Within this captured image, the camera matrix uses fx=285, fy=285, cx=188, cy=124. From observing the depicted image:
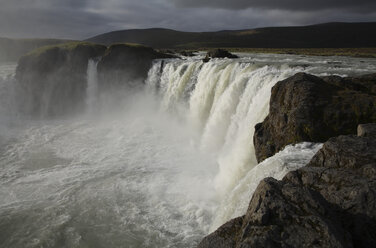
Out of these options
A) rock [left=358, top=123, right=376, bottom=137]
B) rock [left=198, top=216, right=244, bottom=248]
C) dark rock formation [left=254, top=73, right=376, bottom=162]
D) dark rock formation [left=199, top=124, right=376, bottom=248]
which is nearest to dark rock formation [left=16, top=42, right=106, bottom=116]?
dark rock formation [left=254, top=73, right=376, bottom=162]

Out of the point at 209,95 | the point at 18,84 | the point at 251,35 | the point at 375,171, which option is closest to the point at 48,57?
the point at 18,84

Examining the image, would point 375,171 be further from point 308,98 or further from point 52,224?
point 52,224

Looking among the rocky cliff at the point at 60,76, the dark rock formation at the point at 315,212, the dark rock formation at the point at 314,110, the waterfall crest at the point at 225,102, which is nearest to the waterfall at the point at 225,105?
the waterfall crest at the point at 225,102

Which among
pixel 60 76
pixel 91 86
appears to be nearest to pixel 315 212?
pixel 91 86

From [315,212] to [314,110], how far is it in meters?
7.09

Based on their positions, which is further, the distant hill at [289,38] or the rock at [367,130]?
the distant hill at [289,38]

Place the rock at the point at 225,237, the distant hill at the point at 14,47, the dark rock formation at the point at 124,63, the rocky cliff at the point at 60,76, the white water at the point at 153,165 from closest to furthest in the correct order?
the rock at the point at 225,237 → the white water at the point at 153,165 → the dark rock formation at the point at 124,63 → the rocky cliff at the point at 60,76 → the distant hill at the point at 14,47

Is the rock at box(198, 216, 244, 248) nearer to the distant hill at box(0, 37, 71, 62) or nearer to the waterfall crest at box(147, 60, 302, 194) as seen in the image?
the waterfall crest at box(147, 60, 302, 194)

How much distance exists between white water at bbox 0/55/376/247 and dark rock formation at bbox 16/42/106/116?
17.6ft

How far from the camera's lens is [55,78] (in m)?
38.8

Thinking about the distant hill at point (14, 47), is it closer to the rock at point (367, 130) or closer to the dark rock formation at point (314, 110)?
the dark rock formation at point (314, 110)

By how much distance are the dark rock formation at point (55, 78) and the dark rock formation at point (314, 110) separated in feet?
101

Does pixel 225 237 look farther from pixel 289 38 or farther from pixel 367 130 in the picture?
pixel 289 38

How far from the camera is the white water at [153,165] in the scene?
40.9ft
